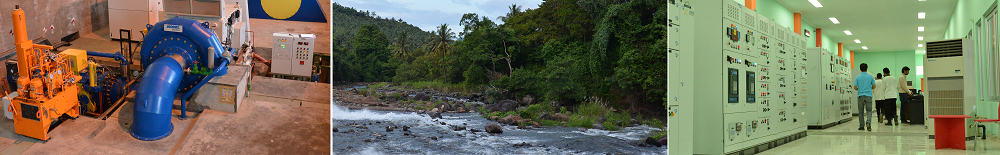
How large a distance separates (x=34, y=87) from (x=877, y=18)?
40.7ft

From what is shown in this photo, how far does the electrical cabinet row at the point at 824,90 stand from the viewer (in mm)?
8242

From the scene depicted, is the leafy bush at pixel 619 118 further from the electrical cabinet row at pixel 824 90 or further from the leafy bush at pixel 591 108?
the electrical cabinet row at pixel 824 90

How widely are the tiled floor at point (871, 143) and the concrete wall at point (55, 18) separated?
20.8ft

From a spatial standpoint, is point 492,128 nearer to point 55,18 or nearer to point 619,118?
point 619,118

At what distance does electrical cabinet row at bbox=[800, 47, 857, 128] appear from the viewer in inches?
324

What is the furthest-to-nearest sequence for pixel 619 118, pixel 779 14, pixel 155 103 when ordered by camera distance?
pixel 779 14
pixel 619 118
pixel 155 103

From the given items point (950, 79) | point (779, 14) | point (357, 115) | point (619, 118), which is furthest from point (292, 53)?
point (950, 79)

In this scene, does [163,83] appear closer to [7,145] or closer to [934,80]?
[7,145]

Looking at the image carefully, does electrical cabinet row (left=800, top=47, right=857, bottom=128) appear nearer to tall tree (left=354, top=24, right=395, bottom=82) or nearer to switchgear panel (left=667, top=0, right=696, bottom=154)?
switchgear panel (left=667, top=0, right=696, bottom=154)

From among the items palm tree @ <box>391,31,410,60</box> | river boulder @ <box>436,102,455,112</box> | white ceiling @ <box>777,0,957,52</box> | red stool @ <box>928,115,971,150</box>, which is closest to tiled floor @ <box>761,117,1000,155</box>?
red stool @ <box>928,115,971,150</box>

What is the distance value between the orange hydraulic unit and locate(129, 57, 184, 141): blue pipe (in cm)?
58

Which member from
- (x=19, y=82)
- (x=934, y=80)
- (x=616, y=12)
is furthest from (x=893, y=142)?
(x=19, y=82)

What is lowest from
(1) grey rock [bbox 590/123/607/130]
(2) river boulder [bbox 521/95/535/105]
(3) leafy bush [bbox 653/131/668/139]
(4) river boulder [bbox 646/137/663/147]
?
(4) river boulder [bbox 646/137/663/147]

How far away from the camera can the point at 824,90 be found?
8.70 metres
